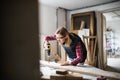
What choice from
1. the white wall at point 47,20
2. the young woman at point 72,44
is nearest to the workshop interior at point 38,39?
the white wall at point 47,20

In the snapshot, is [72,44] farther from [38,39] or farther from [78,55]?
[38,39]

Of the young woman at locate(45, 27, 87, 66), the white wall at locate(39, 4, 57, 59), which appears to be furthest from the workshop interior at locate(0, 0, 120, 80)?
the young woman at locate(45, 27, 87, 66)

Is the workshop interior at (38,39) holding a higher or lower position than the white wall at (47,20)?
lower

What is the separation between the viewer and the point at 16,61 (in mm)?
639

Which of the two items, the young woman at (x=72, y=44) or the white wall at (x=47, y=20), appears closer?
the young woman at (x=72, y=44)

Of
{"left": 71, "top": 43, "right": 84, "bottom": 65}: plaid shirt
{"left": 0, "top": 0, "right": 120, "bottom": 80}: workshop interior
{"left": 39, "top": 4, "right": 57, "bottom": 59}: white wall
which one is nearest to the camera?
{"left": 0, "top": 0, "right": 120, "bottom": 80}: workshop interior

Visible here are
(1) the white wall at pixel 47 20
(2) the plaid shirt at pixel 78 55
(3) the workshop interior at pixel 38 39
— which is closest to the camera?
(3) the workshop interior at pixel 38 39

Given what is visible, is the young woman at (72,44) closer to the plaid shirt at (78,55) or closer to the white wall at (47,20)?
the plaid shirt at (78,55)

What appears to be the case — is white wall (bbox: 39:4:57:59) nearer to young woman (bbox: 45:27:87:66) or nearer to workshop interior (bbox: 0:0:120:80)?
workshop interior (bbox: 0:0:120:80)

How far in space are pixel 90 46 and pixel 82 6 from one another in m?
1.42

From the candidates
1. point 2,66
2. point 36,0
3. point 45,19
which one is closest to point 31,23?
point 36,0

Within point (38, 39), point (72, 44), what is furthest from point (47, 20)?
point (38, 39)

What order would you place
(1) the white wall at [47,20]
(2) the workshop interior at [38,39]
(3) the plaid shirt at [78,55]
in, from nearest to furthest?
1. (2) the workshop interior at [38,39]
2. (3) the plaid shirt at [78,55]
3. (1) the white wall at [47,20]

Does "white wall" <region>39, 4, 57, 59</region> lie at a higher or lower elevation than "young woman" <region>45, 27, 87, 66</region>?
higher
